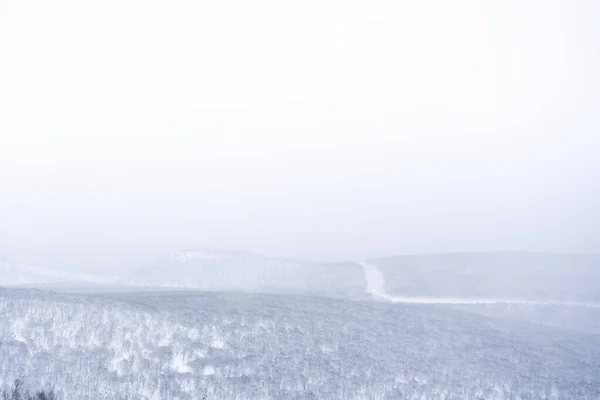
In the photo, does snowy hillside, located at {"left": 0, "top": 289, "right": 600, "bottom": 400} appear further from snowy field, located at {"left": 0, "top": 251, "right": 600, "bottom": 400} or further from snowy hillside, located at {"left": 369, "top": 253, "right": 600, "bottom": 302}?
snowy hillside, located at {"left": 369, "top": 253, "right": 600, "bottom": 302}

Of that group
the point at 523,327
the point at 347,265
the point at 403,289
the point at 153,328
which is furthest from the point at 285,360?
the point at 347,265

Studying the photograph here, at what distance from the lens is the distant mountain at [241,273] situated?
281 feet

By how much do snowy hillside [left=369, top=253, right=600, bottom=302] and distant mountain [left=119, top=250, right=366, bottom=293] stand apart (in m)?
6.41

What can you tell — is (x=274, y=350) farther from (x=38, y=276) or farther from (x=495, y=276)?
(x=38, y=276)

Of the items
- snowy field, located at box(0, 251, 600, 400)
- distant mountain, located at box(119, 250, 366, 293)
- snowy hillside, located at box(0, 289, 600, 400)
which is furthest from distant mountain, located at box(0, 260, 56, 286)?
snowy hillside, located at box(0, 289, 600, 400)

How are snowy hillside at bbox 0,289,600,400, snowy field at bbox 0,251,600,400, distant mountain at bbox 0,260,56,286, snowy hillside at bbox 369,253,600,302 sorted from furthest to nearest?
distant mountain at bbox 0,260,56,286 → snowy hillside at bbox 369,253,600,302 → snowy field at bbox 0,251,600,400 → snowy hillside at bbox 0,289,600,400

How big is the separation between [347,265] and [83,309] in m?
50.2

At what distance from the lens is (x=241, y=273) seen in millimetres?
88562

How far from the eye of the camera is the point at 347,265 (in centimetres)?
9056

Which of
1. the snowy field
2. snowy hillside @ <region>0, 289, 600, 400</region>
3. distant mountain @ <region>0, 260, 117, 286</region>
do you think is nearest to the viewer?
snowy hillside @ <region>0, 289, 600, 400</region>

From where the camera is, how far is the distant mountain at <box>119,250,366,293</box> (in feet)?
281

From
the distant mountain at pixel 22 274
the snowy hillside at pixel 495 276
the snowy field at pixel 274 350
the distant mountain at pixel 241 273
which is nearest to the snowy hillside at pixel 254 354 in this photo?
the snowy field at pixel 274 350

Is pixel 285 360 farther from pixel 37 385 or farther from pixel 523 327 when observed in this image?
pixel 523 327

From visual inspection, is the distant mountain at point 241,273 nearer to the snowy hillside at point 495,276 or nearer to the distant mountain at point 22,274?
the snowy hillside at point 495,276
